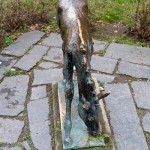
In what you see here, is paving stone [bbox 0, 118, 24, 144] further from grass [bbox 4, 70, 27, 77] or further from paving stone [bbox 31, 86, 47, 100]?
grass [bbox 4, 70, 27, 77]

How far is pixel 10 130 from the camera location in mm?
4070

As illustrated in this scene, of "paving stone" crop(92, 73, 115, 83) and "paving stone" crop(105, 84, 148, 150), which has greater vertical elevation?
"paving stone" crop(92, 73, 115, 83)

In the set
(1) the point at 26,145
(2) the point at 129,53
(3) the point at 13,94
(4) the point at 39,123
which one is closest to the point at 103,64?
(2) the point at 129,53

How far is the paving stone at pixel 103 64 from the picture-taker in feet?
16.9

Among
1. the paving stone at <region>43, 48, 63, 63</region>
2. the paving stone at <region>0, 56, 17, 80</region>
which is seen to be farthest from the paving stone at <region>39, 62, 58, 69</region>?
the paving stone at <region>0, 56, 17, 80</region>

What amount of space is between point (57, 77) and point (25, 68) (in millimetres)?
555

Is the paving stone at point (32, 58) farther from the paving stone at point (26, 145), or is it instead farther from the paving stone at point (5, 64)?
the paving stone at point (26, 145)

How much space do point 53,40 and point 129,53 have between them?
1304 millimetres

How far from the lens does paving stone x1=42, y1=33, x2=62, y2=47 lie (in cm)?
584

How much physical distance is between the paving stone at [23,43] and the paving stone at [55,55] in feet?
1.38

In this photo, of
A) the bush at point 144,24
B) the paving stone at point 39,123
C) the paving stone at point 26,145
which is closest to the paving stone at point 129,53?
the bush at point 144,24

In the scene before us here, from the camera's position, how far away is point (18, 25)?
636 centimetres

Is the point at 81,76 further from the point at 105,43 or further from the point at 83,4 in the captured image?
the point at 105,43

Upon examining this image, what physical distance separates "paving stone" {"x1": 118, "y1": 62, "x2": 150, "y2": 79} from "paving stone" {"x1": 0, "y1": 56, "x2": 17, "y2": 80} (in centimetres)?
164
